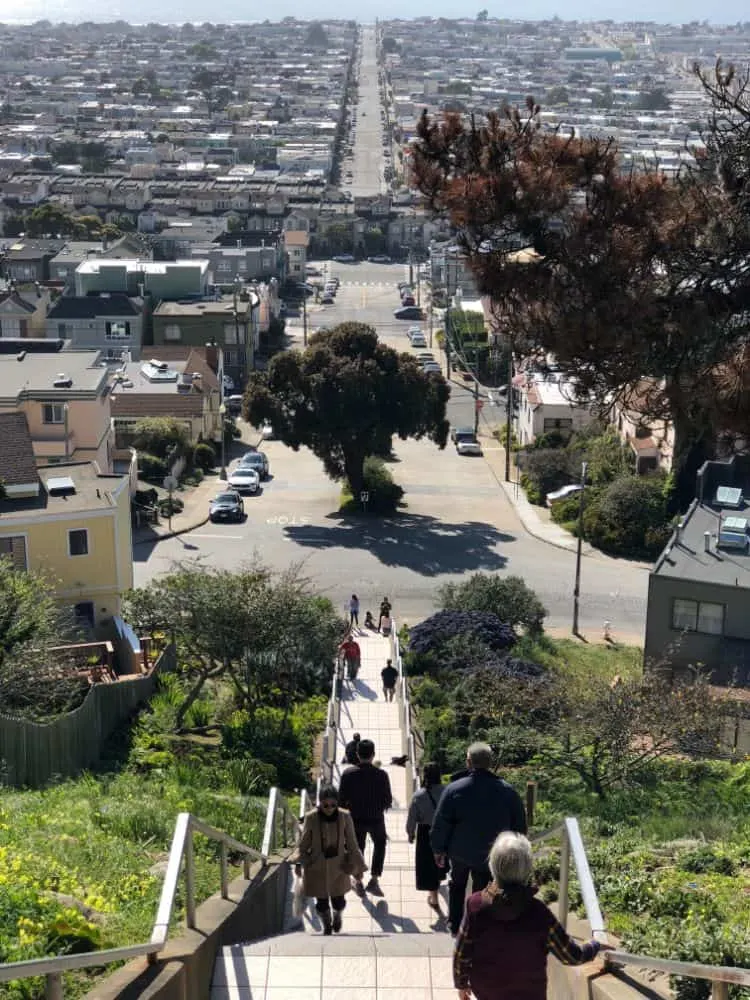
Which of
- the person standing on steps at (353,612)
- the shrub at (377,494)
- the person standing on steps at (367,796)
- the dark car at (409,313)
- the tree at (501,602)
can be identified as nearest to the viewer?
the person standing on steps at (367,796)

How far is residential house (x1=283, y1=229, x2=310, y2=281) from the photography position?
350 ft

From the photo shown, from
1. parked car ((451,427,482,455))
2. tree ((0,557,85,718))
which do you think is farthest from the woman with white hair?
parked car ((451,427,482,455))

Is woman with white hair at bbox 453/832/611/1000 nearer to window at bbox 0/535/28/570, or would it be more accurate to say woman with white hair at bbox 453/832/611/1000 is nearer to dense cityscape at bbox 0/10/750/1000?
dense cityscape at bbox 0/10/750/1000

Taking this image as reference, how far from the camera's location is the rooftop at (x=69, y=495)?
28.1 meters

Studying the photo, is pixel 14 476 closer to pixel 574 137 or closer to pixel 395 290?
pixel 574 137

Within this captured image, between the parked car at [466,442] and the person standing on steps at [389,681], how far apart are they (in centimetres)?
3251

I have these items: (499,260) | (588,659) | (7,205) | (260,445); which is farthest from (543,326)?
(7,205)

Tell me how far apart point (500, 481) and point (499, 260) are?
1600 inches

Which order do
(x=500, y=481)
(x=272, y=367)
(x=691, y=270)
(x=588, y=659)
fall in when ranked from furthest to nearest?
(x=500, y=481) < (x=272, y=367) < (x=588, y=659) < (x=691, y=270)

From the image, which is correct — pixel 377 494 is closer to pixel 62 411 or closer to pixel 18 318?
pixel 62 411

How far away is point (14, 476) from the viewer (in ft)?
94.6

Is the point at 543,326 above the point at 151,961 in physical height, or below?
above

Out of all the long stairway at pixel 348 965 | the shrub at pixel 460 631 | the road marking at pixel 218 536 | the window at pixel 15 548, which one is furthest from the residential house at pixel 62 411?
the long stairway at pixel 348 965

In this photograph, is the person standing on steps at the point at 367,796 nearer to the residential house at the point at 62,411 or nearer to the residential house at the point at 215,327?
the residential house at the point at 62,411
